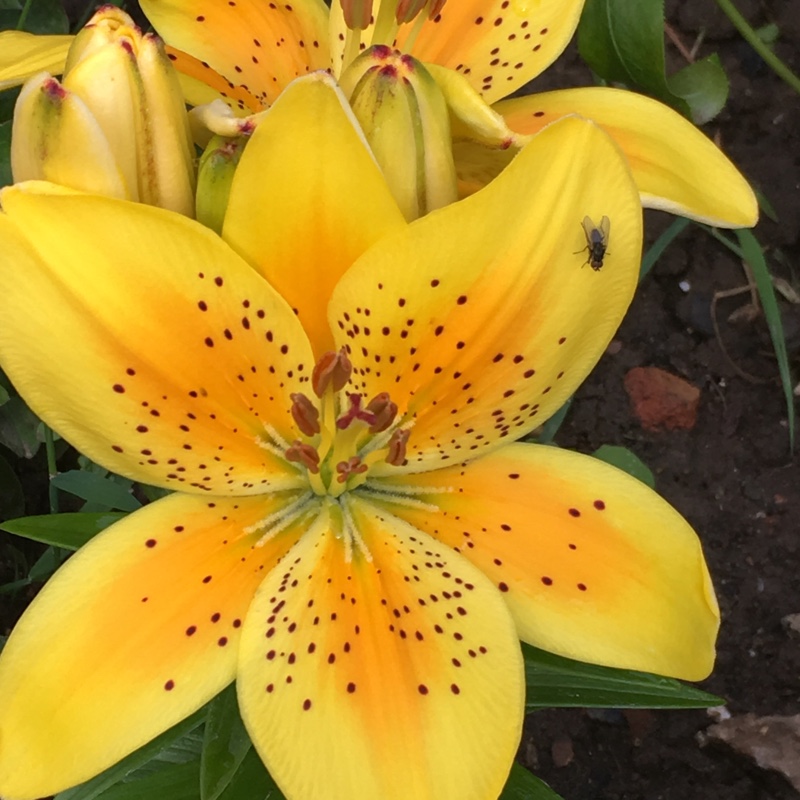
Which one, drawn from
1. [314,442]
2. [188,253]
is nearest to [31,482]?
[314,442]

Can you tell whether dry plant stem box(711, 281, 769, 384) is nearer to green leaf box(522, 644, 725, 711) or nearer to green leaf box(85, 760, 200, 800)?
green leaf box(522, 644, 725, 711)

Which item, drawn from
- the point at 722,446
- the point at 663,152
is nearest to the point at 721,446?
the point at 722,446

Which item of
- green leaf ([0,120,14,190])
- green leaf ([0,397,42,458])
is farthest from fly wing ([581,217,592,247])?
green leaf ([0,397,42,458])

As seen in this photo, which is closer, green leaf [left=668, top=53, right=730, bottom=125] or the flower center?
the flower center

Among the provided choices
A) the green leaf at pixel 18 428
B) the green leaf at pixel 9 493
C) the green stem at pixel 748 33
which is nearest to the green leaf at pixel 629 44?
the green stem at pixel 748 33

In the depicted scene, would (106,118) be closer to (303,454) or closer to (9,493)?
(303,454)

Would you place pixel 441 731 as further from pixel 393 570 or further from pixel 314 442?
pixel 314 442

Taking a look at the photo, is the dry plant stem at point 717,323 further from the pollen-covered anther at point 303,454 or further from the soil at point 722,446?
the pollen-covered anther at point 303,454
